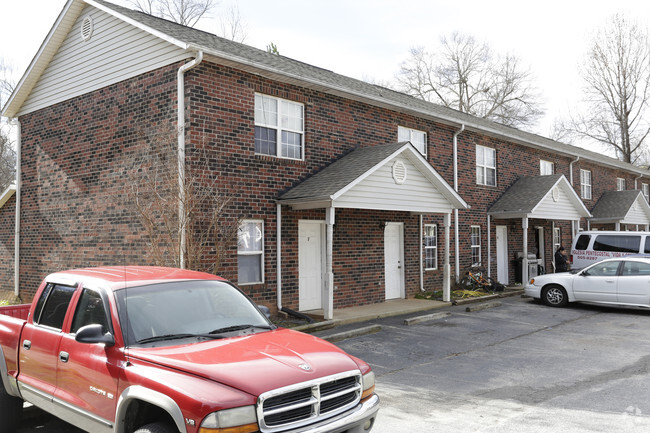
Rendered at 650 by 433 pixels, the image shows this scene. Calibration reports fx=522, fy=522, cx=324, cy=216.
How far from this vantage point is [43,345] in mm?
4801

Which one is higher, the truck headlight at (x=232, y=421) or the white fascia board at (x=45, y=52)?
the white fascia board at (x=45, y=52)

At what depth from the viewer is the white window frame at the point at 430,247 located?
52.6 feet

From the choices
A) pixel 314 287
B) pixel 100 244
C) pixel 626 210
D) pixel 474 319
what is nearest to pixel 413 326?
pixel 474 319

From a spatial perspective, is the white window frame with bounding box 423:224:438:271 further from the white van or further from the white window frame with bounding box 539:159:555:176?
the white window frame with bounding box 539:159:555:176

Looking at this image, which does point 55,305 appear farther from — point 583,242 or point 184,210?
point 583,242

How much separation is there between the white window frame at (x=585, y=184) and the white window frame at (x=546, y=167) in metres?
2.82

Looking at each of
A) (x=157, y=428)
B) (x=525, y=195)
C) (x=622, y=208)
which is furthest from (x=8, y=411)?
(x=622, y=208)

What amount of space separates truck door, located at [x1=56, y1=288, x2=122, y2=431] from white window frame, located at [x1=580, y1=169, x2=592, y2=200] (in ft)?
79.0

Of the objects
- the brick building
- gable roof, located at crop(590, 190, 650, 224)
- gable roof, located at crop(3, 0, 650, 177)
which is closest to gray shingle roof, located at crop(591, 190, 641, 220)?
gable roof, located at crop(590, 190, 650, 224)

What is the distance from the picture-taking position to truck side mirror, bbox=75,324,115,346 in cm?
396

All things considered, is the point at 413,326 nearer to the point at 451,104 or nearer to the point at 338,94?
the point at 338,94

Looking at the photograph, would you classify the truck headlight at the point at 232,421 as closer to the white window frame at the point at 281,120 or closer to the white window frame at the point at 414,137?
the white window frame at the point at 281,120

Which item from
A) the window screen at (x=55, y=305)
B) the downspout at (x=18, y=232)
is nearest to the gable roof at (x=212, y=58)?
the downspout at (x=18, y=232)

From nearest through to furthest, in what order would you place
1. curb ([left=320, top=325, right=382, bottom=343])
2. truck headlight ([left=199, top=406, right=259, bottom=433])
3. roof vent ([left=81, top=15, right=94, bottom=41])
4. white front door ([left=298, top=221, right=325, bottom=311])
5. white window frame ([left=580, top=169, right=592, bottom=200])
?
truck headlight ([left=199, top=406, right=259, bottom=433]), curb ([left=320, top=325, right=382, bottom=343]), white front door ([left=298, top=221, right=325, bottom=311]), roof vent ([left=81, top=15, right=94, bottom=41]), white window frame ([left=580, top=169, right=592, bottom=200])
